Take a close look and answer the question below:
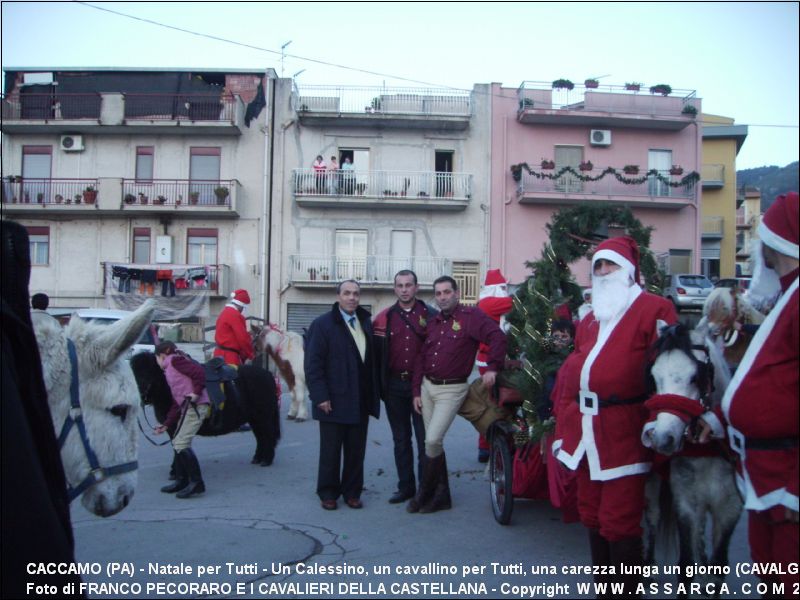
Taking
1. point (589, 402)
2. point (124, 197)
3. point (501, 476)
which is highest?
point (124, 197)

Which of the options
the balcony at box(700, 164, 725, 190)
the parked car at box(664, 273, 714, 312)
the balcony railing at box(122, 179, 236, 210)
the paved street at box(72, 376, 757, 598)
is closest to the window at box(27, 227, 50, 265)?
the balcony railing at box(122, 179, 236, 210)

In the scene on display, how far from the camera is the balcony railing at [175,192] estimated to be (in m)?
28.1

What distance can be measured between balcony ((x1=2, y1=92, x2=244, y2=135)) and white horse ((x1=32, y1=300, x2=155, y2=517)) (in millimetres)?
26632

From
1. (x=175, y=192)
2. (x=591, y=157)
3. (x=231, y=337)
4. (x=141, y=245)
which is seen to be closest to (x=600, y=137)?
(x=591, y=157)

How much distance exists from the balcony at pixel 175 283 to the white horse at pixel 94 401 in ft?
83.5

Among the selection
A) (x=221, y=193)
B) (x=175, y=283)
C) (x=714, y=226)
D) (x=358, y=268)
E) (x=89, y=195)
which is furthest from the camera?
(x=714, y=226)

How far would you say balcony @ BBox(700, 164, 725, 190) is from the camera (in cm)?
3641

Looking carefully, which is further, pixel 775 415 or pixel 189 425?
pixel 189 425

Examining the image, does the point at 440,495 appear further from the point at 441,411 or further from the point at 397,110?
the point at 397,110

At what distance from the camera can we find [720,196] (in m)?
36.8

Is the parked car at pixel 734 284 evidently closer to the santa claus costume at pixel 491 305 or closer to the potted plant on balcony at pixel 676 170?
the santa claus costume at pixel 491 305

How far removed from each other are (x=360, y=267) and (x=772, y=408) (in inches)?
1029

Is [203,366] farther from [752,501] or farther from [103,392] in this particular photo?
[752,501]

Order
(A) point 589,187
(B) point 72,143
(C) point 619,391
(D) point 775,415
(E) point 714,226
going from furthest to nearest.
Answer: (E) point 714,226
(A) point 589,187
(B) point 72,143
(C) point 619,391
(D) point 775,415
